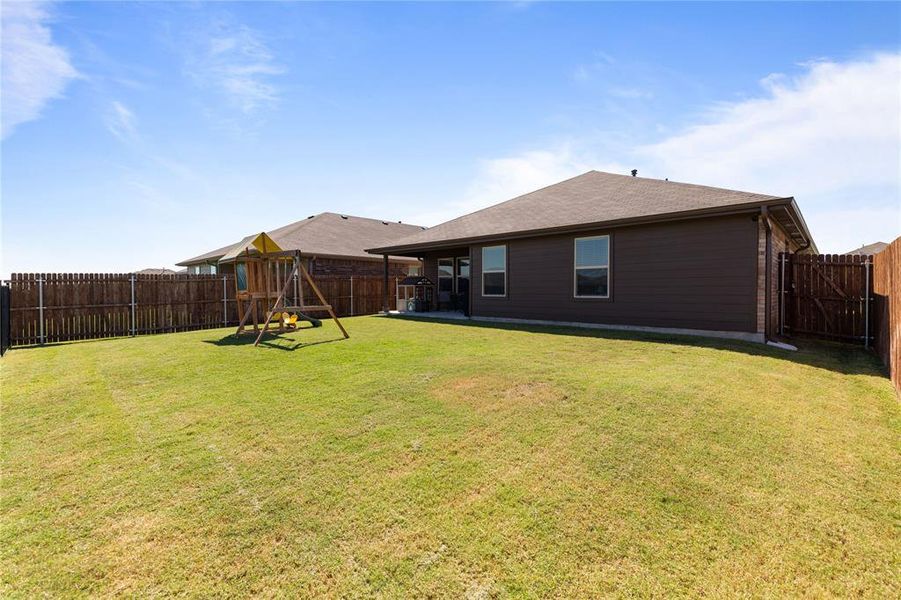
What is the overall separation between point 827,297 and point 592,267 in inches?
202

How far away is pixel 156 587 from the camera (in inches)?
70.1

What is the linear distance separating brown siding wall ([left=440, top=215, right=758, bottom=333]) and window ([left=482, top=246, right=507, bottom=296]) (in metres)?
0.53

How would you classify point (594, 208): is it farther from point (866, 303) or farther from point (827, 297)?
point (866, 303)

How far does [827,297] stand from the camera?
9055mm

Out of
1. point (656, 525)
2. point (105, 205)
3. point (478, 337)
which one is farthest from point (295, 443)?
point (105, 205)

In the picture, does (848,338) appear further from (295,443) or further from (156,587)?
(156,587)

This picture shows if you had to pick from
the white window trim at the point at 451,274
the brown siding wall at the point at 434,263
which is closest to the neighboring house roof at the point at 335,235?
the brown siding wall at the point at 434,263

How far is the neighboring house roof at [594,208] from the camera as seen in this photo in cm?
837

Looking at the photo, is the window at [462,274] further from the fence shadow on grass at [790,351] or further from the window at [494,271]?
Answer: the fence shadow on grass at [790,351]

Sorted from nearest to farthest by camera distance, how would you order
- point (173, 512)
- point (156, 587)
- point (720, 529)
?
point (156, 587)
point (720, 529)
point (173, 512)

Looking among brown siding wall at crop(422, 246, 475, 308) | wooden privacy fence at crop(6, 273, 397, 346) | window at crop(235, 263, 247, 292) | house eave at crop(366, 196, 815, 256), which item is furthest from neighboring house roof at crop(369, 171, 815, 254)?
wooden privacy fence at crop(6, 273, 397, 346)

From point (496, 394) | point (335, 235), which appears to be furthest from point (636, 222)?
point (335, 235)

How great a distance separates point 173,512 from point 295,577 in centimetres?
103

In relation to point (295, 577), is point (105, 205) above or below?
above
